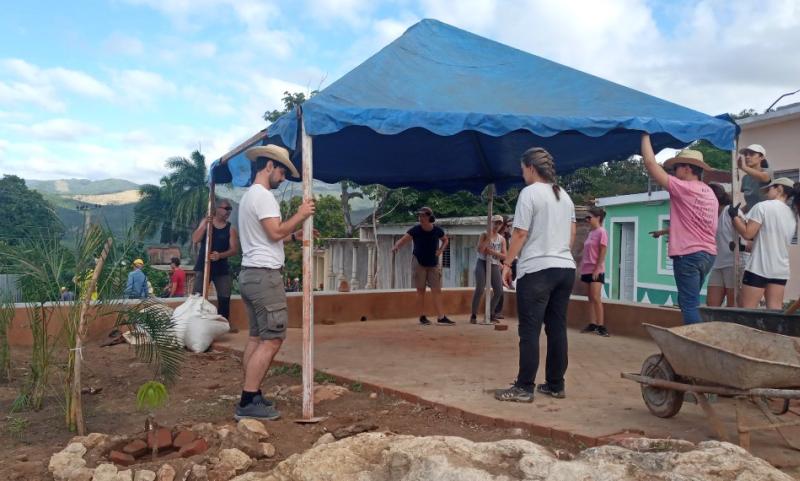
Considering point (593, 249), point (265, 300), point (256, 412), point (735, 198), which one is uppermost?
point (735, 198)

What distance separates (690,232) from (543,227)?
1.40 meters

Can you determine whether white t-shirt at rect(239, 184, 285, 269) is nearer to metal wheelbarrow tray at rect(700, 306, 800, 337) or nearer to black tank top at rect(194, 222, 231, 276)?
metal wheelbarrow tray at rect(700, 306, 800, 337)

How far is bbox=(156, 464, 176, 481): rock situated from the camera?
3.51 m

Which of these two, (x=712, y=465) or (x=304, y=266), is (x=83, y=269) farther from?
(x=712, y=465)

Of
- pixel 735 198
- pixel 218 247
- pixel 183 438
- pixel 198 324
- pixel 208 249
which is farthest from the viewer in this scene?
pixel 218 247

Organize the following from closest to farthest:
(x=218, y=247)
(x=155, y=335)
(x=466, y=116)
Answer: (x=155, y=335), (x=466, y=116), (x=218, y=247)

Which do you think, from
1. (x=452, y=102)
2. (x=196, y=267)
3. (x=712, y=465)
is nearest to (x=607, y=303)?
(x=452, y=102)

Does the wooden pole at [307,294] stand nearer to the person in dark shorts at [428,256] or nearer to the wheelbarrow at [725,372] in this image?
the wheelbarrow at [725,372]

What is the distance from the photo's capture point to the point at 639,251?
17172mm

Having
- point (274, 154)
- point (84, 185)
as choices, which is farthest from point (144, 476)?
point (84, 185)

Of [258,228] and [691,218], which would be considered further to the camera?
[691,218]

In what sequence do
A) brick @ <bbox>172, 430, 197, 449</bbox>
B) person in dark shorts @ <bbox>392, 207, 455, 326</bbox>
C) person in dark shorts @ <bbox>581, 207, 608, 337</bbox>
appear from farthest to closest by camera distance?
person in dark shorts @ <bbox>392, 207, 455, 326</bbox> → person in dark shorts @ <bbox>581, 207, 608, 337</bbox> → brick @ <bbox>172, 430, 197, 449</bbox>

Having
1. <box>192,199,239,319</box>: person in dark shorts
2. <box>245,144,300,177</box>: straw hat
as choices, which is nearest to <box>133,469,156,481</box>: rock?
<box>245,144,300,177</box>: straw hat

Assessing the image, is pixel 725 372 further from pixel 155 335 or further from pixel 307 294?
pixel 155 335
